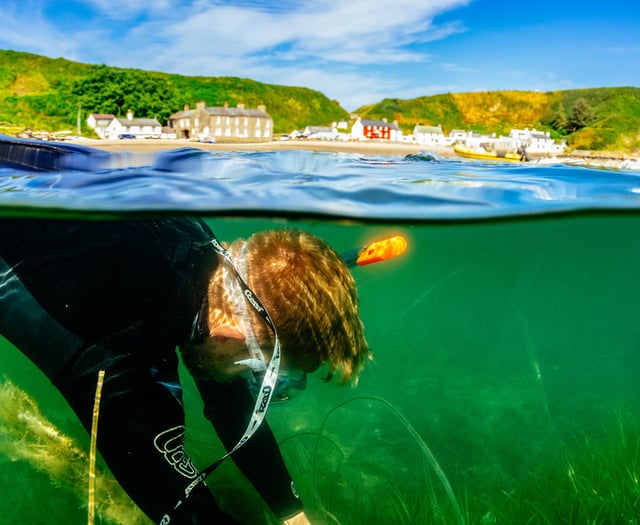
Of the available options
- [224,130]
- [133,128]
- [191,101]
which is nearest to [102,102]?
[133,128]

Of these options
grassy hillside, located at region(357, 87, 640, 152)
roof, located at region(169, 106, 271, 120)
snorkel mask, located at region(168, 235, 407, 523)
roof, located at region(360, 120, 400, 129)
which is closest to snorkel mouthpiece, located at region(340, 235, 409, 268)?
snorkel mask, located at region(168, 235, 407, 523)

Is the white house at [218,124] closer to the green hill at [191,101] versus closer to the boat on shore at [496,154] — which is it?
the green hill at [191,101]

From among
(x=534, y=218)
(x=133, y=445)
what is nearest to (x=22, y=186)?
(x=133, y=445)

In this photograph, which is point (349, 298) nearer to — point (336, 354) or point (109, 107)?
point (336, 354)

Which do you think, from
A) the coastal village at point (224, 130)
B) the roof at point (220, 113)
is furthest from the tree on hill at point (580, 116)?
the roof at point (220, 113)

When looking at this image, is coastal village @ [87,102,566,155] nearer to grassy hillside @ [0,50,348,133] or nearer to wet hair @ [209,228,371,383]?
grassy hillside @ [0,50,348,133]
